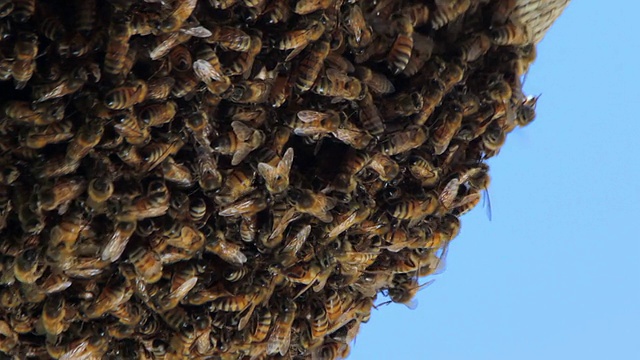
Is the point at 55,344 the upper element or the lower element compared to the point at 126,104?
lower

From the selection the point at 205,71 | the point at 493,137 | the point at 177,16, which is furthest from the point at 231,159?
the point at 493,137

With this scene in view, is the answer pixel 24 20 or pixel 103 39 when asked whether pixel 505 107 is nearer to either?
pixel 103 39

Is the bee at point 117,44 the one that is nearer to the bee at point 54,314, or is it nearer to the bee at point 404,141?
the bee at point 54,314

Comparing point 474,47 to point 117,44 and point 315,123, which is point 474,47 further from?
point 117,44

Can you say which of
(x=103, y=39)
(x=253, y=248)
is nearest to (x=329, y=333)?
(x=253, y=248)

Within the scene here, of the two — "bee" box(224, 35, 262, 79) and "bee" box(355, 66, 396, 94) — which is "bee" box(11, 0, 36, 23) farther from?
"bee" box(355, 66, 396, 94)

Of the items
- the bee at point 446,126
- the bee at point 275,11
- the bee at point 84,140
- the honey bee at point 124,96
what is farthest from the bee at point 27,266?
the bee at point 446,126

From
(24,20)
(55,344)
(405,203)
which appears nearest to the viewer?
(24,20)
